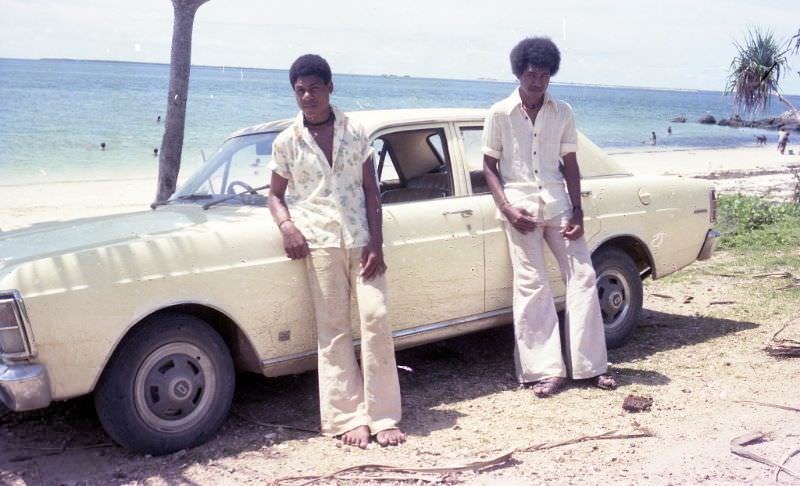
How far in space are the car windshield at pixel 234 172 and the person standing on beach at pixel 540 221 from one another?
4.62ft

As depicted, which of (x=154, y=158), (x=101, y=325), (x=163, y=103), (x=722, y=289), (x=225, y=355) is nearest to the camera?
(x=101, y=325)

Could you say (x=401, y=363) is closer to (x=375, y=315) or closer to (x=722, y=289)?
(x=375, y=315)

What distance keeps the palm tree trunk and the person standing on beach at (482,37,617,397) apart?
10.3ft

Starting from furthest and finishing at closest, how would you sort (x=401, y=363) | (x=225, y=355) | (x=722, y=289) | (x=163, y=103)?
(x=163, y=103), (x=722, y=289), (x=401, y=363), (x=225, y=355)

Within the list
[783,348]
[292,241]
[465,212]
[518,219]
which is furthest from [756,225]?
[292,241]

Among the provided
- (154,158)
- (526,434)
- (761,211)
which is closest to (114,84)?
(154,158)

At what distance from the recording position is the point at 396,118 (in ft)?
17.8

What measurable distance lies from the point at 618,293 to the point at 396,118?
2231 mm

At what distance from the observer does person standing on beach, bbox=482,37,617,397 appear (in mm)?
5492

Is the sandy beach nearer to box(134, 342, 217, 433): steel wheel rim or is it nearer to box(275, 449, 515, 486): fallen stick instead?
box(134, 342, 217, 433): steel wheel rim

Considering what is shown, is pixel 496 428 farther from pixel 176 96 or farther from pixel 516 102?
pixel 176 96

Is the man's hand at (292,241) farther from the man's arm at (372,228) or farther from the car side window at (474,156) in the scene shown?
the car side window at (474,156)

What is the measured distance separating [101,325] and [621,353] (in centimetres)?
384

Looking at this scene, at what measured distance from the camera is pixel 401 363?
6203 mm
